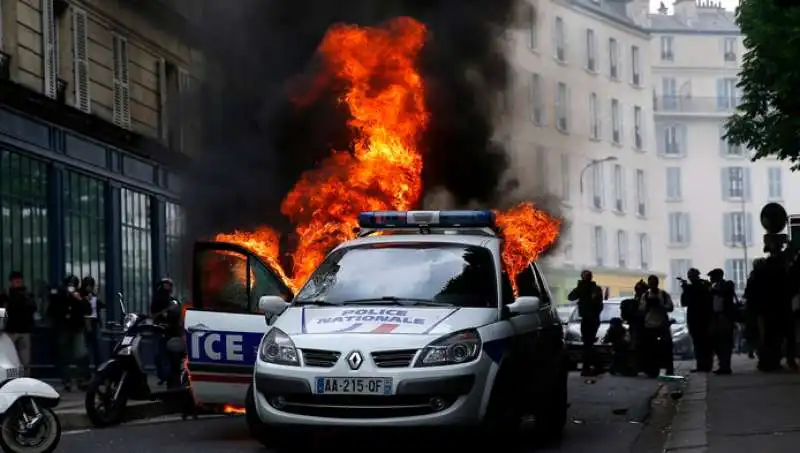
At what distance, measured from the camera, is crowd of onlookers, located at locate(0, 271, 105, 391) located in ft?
55.1

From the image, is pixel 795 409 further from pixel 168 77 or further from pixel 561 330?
pixel 168 77

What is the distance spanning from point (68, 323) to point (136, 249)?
705cm

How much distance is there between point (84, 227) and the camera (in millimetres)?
22344

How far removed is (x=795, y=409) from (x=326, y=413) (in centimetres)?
532

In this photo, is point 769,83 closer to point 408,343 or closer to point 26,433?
point 408,343

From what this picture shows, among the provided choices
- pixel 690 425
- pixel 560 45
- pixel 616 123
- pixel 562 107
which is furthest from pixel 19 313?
pixel 616 123

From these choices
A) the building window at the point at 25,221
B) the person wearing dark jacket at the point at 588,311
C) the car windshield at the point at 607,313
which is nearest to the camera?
the building window at the point at 25,221

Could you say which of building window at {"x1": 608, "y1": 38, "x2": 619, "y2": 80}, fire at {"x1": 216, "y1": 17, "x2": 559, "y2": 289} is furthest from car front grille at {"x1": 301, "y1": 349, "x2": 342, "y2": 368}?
building window at {"x1": 608, "y1": 38, "x2": 619, "y2": 80}

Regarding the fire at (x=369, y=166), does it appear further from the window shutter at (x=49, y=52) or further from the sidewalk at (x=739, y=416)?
the window shutter at (x=49, y=52)

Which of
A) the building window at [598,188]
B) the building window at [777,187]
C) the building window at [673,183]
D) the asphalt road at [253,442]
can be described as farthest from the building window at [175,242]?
the building window at [777,187]

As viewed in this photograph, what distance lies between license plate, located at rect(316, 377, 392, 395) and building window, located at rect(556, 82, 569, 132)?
45.7 ft

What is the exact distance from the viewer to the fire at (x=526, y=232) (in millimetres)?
11953

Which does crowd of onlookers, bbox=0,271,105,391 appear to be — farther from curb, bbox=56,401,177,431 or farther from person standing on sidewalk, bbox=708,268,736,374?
person standing on sidewalk, bbox=708,268,736,374

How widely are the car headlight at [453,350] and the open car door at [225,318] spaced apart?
2.29 metres
